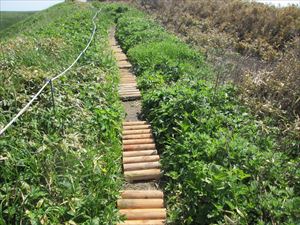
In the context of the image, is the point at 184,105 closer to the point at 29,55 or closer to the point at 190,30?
the point at 29,55

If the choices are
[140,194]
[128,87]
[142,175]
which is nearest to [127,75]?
[128,87]

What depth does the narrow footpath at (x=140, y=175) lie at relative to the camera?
13.2 feet

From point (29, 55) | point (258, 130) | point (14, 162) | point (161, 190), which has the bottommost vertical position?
point (161, 190)

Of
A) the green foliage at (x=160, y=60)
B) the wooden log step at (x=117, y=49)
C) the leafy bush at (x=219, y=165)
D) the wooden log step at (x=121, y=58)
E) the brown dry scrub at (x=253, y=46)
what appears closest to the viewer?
the leafy bush at (x=219, y=165)

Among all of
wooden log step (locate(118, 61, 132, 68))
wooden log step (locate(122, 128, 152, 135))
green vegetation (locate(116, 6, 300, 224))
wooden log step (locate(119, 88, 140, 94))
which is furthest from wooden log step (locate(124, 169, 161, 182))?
wooden log step (locate(118, 61, 132, 68))

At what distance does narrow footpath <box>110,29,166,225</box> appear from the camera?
4027 mm

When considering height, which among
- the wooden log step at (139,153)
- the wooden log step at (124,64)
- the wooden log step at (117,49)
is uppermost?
the wooden log step at (117,49)

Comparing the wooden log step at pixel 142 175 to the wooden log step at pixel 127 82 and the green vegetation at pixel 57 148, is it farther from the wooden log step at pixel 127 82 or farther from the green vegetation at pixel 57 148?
the wooden log step at pixel 127 82

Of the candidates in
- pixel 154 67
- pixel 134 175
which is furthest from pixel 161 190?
pixel 154 67

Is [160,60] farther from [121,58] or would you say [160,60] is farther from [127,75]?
[121,58]

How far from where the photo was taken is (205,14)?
635 inches

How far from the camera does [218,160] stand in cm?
442

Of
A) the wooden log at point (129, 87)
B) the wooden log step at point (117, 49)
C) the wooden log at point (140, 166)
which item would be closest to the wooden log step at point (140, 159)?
the wooden log at point (140, 166)

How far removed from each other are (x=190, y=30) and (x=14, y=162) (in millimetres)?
11063
